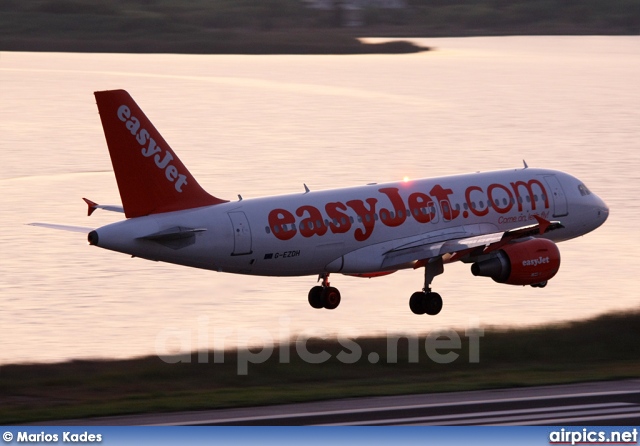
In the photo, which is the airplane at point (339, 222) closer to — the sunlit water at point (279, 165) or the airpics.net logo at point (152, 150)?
the airpics.net logo at point (152, 150)

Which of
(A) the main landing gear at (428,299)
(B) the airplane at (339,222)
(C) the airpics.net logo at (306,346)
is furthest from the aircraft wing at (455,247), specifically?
(C) the airpics.net logo at (306,346)

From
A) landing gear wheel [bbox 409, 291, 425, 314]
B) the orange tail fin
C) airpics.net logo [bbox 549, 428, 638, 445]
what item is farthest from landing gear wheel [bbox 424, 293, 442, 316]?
airpics.net logo [bbox 549, 428, 638, 445]

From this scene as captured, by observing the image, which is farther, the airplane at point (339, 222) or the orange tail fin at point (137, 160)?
the airplane at point (339, 222)

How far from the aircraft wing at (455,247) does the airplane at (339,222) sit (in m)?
0.05

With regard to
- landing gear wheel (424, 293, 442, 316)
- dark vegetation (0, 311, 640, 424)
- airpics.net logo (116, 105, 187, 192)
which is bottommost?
dark vegetation (0, 311, 640, 424)

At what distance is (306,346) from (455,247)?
759 centimetres

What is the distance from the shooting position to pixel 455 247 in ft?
167

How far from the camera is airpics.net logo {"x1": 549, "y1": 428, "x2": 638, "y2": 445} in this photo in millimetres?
29888

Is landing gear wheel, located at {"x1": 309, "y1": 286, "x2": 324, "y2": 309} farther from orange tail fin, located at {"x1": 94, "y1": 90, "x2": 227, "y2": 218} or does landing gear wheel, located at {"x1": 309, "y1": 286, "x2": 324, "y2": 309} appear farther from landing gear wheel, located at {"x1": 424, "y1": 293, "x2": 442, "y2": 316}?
orange tail fin, located at {"x1": 94, "y1": 90, "x2": 227, "y2": 218}

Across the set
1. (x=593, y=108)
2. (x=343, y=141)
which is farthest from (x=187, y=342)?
(x=593, y=108)

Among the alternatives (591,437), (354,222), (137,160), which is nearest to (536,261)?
(354,222)

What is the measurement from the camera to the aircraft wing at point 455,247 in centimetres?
5038

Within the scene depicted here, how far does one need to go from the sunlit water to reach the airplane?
157 inches

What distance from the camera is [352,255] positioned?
1984 inches
